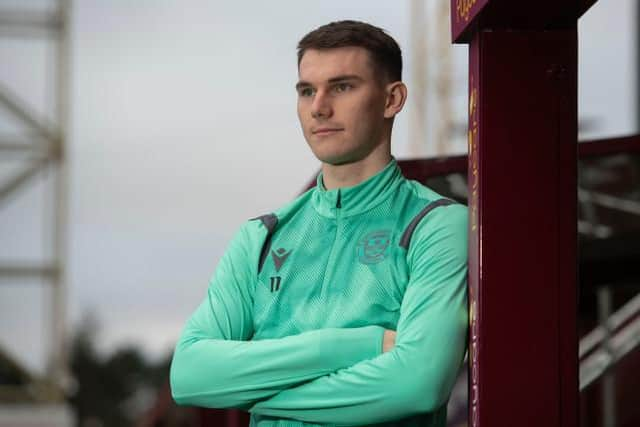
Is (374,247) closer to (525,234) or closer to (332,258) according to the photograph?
(332,258)

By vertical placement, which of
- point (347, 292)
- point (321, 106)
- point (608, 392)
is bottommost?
point (608, 392)

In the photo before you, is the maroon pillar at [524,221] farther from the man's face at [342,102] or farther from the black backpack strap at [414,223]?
the man's face at [342,102]

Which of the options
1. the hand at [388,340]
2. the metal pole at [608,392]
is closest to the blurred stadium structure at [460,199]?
the metal pole at [608,392]

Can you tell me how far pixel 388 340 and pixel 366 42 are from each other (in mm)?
613

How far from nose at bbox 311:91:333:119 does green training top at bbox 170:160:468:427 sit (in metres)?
0.17

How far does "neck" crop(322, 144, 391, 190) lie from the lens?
253 centimetres

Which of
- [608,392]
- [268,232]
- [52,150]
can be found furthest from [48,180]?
[268,232]

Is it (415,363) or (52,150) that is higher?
(52,150)

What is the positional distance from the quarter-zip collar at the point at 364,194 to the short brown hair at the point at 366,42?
0.21m

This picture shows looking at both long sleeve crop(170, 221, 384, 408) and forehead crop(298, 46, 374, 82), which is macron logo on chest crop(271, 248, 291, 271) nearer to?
long sleeve crop(170, 221, 384, 408)

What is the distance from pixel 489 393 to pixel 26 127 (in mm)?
12686

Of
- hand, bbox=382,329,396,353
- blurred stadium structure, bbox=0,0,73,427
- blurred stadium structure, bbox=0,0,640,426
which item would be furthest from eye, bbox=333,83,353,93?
blurred stadium structure, bbox=0,0,73,427

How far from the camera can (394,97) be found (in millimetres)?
2498

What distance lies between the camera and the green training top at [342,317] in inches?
93.1
